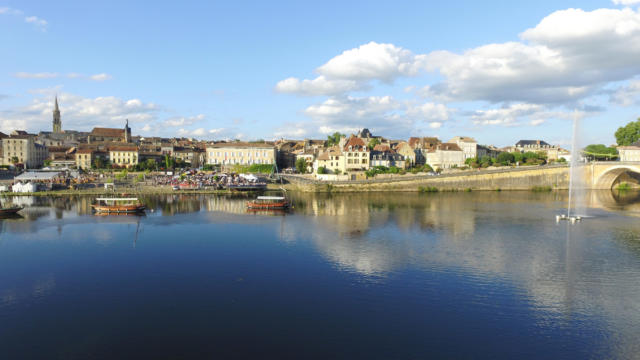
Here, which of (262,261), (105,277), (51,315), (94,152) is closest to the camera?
(51,315)

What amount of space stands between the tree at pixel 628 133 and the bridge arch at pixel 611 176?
35990 millimetres

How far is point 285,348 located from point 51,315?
10764 millimetres

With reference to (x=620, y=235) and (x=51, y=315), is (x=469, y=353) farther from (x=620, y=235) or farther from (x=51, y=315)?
(x=620, y=235)

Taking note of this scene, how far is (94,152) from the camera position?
357 ft

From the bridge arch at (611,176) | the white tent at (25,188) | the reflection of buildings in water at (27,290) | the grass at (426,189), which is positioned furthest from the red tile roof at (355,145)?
the reflection of buildings in water at (27,290)

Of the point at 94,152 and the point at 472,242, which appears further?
Answer: the point at 94,152

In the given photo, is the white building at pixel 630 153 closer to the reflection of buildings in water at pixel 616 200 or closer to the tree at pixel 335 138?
the reflection of buildings in water at pixel 616 200

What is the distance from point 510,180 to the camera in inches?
3135

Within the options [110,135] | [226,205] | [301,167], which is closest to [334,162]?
[301,167]

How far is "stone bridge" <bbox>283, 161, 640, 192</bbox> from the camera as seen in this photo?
76.3 meters

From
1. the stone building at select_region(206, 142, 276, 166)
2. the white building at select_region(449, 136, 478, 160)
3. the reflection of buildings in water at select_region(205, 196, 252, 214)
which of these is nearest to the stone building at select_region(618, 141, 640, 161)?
the white building at select_region(449, 136, 478, 160)

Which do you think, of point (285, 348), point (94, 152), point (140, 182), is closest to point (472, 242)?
point (285, 348)

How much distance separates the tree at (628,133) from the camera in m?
108

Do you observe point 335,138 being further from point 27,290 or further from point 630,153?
point 27,290
